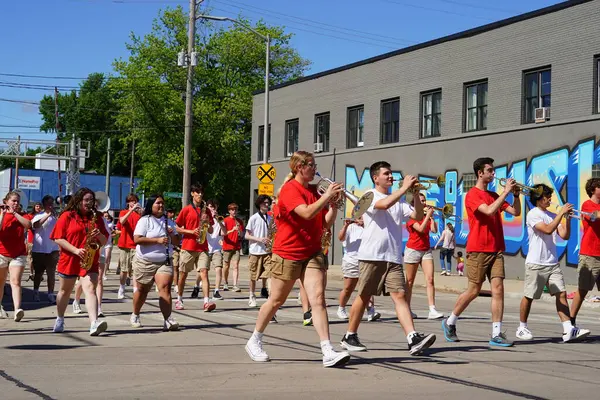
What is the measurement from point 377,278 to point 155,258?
358 cm

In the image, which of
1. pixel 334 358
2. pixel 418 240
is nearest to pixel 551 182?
pixel 418 240

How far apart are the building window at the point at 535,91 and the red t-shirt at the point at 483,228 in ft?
55.1

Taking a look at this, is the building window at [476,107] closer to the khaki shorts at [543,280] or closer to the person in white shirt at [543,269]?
the person in white shirt at [543,269]

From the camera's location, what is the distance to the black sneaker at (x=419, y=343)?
29.0 ft

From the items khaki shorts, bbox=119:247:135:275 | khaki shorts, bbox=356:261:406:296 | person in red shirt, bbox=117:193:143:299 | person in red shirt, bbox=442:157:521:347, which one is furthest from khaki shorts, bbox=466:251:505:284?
khaki shorts, bbox=119:247:135:275

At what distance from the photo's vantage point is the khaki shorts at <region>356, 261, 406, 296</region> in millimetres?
9125

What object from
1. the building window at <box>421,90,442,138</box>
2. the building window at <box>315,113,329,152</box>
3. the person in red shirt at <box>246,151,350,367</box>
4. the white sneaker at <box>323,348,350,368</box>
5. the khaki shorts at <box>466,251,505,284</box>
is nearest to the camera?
the white sneaker at <box>323,348,350,368</box>

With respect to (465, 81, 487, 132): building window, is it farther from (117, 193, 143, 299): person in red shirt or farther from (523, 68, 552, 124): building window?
(117, 193, 143, 299): person in red shirt

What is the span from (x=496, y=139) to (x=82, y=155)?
34370 millimetres

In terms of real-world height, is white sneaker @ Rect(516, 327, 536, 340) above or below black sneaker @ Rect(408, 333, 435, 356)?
below

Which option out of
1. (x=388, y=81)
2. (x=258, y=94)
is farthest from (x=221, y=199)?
(x=388, y=81)

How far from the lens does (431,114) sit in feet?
101

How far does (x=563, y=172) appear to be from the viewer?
24.8 metres

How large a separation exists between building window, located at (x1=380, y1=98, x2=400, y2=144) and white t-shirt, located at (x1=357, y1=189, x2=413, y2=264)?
23272mm
